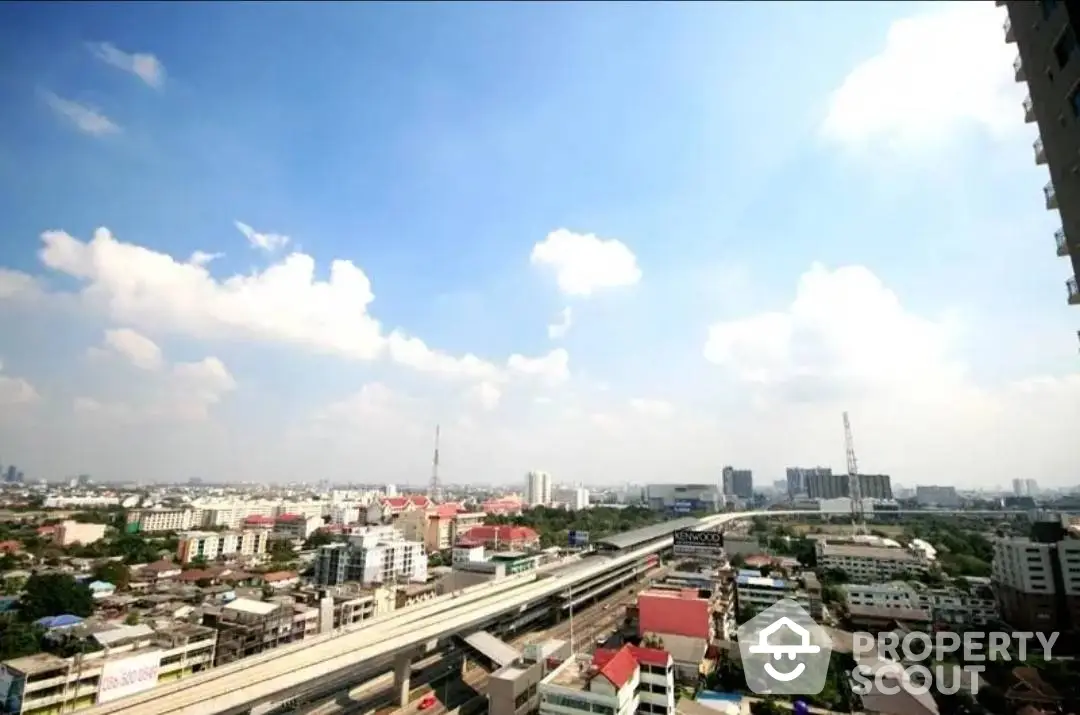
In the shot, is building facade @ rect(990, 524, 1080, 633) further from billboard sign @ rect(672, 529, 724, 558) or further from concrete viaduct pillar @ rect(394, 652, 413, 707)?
concrete viaduct pillar @ rect(394, 652, 413, 707)

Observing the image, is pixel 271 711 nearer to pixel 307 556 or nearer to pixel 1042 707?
pixel 1042 707

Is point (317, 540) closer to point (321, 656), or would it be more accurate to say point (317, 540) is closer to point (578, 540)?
point (578, 540)

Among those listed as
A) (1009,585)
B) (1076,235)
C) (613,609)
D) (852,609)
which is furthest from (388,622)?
(1009,585)

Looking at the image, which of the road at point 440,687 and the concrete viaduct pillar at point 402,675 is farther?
the concrete viaduct pillar at point 402,675

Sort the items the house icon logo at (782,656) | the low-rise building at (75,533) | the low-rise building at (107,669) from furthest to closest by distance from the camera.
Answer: the low-rise building at (75,533)
the house icon logo at (782,656)
the low-rise building at (107,669)

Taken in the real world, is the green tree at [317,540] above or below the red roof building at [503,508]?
below

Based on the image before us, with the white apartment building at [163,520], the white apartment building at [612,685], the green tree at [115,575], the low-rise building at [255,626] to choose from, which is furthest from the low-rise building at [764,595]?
the white apartment building at [163,520]

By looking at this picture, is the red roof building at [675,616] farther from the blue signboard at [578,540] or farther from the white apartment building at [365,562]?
the blue signboard at [578,540]

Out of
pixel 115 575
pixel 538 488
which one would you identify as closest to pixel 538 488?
pixel 538 488
